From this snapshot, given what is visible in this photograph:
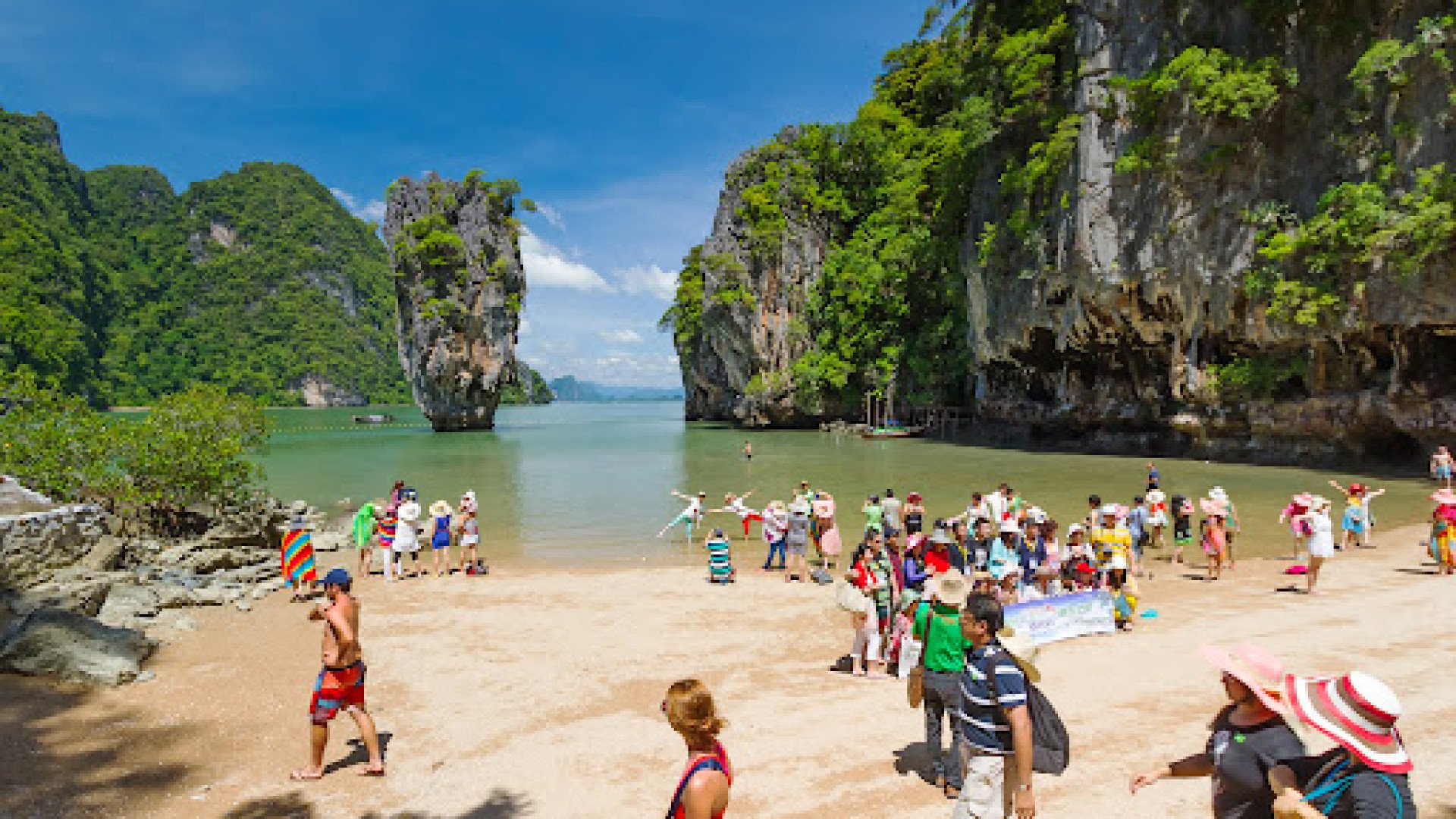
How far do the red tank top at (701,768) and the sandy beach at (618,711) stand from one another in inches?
94.9

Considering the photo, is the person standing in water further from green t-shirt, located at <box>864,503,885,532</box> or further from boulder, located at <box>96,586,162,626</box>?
boulder, located at <box>96,586,162,626</box>

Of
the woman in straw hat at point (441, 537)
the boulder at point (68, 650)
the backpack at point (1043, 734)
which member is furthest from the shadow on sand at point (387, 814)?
the woman in straw hat at point (441, 537)

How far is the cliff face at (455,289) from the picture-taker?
59.5 m

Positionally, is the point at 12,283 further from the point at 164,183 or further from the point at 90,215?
the point at 164,183

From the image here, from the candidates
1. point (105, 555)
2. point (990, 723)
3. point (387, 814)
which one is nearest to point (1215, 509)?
point (990, 723)

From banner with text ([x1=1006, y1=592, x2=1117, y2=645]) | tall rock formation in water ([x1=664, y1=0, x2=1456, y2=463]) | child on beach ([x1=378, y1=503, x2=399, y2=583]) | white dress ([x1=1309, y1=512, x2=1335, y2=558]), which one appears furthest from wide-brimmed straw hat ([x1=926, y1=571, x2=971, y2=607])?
tall rock formation in water ([x1=664, y1=0, x2=1456, y2=463])

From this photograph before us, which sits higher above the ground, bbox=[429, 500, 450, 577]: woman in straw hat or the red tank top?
the red tank top

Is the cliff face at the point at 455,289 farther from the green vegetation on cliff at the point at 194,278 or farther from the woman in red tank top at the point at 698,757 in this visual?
the woman in red tank top at the point at 698,757

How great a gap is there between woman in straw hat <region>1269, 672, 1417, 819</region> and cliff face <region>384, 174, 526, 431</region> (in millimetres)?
63077

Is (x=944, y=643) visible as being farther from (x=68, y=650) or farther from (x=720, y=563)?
(x=68, y=650)

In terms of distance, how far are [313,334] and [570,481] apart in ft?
412

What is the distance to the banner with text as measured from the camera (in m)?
8.10

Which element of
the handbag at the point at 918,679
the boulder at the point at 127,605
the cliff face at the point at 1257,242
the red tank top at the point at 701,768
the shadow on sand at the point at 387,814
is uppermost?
the cliff face at the point at 1257,242

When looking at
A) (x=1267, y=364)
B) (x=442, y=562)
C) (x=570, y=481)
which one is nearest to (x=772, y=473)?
(x=570, y=481)
